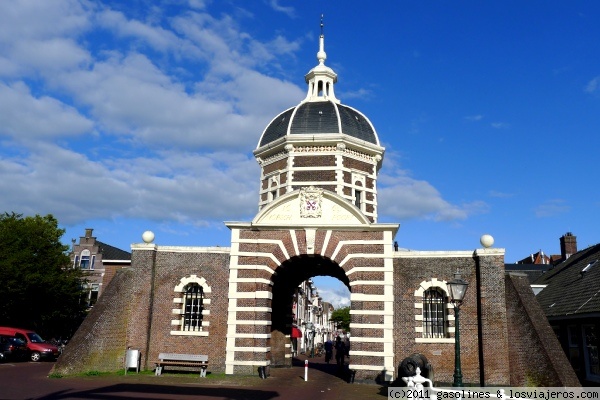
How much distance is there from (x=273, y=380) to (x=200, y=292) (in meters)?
5.48

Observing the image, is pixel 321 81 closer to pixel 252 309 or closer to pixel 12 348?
pixel 252 309

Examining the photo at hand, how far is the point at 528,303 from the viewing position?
21.9 m

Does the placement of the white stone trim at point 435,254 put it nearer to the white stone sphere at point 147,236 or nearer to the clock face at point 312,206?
the clock face at point 312,206

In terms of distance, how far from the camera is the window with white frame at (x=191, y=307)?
79.3 feet

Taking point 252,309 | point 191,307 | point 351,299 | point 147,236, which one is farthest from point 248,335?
point 147,236

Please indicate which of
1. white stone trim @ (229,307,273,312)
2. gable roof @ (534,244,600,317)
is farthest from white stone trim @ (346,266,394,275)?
gable roof @ (534,244,600,317)

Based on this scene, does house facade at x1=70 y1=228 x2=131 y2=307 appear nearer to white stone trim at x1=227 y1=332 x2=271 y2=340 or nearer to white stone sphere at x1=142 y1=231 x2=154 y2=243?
white stone sphere at x1=142 y1=231 x2=154 y2=243

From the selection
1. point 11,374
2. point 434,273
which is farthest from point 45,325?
point 434,273

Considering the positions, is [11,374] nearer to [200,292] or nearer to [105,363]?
[105,363]

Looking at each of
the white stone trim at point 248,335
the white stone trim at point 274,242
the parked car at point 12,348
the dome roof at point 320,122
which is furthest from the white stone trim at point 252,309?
the parked car at point 12,348

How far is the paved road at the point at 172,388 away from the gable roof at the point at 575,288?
29.2ft

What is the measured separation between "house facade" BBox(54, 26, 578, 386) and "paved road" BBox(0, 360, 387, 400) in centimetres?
147

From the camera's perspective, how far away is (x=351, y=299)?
22766 millimetres

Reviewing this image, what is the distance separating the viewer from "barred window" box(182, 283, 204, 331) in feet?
80.4
